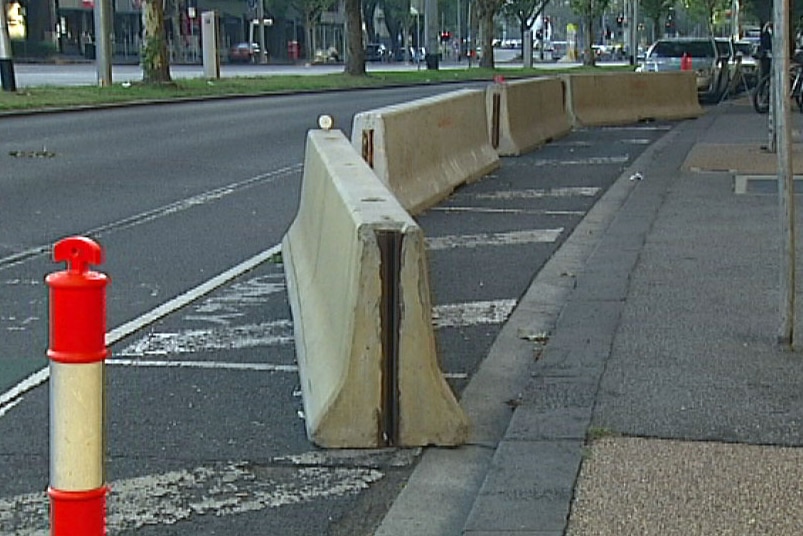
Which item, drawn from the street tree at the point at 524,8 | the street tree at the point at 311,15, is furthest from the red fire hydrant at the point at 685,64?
the street tree at the point at 311,15

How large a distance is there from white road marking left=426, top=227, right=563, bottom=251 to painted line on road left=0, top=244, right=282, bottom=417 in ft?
4.23

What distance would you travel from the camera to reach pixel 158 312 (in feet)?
28.9

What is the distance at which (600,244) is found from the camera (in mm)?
11383

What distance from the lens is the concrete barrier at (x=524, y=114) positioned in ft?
63.8

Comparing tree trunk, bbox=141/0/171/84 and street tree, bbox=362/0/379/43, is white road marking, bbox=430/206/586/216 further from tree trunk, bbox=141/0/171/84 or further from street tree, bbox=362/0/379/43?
street tree, bbox=362/0/379/43

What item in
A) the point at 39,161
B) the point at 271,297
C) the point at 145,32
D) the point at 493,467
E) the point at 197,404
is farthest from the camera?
the point at 145,32

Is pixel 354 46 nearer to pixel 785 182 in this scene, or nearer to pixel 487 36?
pixel 487 36

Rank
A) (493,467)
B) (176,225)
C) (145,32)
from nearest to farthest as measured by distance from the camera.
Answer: (493,467) < (176,225) < (145,32)

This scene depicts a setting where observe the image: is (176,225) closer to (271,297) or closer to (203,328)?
(271,297)

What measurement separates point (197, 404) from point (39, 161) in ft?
39.9

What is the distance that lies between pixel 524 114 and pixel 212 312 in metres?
12.7

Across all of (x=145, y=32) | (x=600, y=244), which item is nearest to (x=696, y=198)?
(x=600, y=244)

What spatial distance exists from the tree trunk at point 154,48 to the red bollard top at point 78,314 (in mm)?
34789

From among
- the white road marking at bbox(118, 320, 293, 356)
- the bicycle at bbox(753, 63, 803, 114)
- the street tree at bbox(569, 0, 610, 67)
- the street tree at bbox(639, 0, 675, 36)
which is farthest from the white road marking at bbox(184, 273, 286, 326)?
the street tree at bbox(639, 0, 675, 36)
